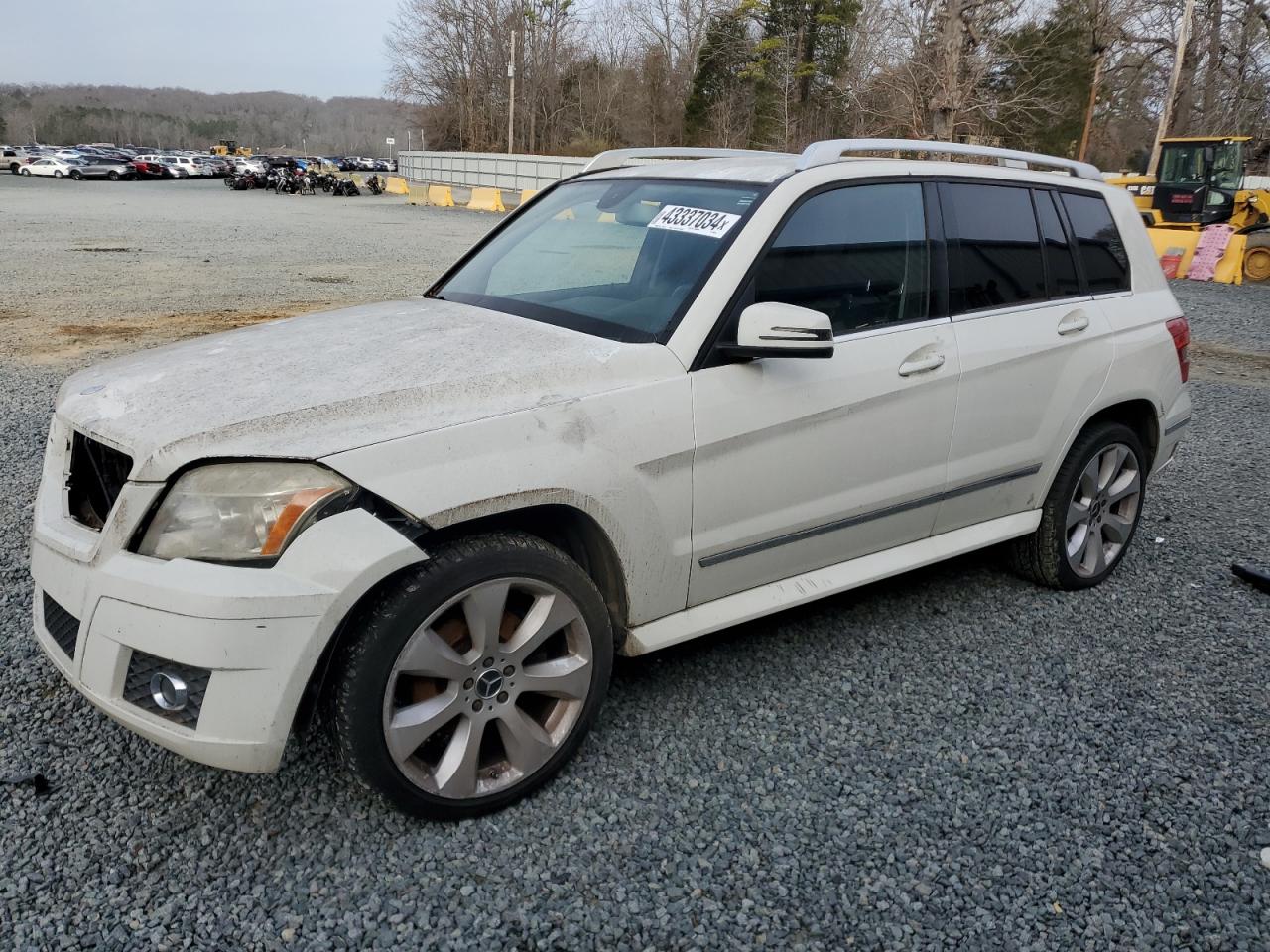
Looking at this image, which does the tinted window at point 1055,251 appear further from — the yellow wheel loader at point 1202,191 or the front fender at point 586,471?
the yellow wheel loader at point 1202,191

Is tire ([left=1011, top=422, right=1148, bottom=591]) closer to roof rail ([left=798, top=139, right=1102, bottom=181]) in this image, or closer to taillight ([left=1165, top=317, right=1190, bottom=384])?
taillight ([left=1165, top=317, right=1190, bottom=384])

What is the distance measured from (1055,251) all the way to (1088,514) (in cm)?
115

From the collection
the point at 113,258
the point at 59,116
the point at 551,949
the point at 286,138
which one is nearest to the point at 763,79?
the point at 113,258

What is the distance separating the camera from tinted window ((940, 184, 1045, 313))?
367 centimetres

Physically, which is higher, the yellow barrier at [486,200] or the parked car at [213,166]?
the parked car at [213,166]

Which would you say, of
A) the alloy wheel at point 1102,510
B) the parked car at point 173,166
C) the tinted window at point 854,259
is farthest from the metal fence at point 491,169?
the tinted window at point 854,259

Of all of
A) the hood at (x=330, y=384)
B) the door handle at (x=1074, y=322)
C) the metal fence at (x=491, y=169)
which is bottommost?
the hood at (x=330, y=384)

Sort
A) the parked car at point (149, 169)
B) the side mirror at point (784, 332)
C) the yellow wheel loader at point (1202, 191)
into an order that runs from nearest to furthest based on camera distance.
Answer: the side mirror at point (784, 332) < the yellow wheel loader at point (1202, 191) < the parked car at point (149, 169)

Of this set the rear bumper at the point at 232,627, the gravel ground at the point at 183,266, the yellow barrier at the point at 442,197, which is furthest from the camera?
the yellow barrier at the point at 442,197

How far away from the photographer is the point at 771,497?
3104 millimetres

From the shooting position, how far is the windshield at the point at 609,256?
314 centimetres

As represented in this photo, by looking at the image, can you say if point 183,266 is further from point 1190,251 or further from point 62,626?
point 1190,251

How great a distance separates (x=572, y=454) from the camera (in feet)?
8.68

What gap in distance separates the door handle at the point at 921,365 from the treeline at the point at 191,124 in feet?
496
